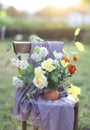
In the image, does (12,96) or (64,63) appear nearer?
(64,63)

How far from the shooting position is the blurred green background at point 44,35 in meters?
5.34

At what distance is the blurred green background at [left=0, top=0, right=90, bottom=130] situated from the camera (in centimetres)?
534

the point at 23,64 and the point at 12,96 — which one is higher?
the point at 23,64

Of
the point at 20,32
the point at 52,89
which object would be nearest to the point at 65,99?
the point at 52,89

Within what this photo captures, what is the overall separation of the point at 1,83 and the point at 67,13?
64.1ft

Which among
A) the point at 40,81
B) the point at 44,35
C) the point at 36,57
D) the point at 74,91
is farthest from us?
the point at 44,35

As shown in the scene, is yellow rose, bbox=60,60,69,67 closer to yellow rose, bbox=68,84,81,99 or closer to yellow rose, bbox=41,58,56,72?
yellow rose, bbox=41,58,56,72

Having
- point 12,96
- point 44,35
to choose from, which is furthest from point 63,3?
point 12,96

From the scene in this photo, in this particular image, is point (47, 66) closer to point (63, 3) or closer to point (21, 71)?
point (21, 71)

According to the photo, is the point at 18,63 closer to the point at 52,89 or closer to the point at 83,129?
the point at 52,89

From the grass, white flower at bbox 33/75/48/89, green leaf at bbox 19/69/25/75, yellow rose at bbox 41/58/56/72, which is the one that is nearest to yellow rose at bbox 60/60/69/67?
yellow rose at bbox 41/58/56/72

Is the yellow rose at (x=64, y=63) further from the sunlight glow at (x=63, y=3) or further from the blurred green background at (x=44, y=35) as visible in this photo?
the sunlight glow at (x=63, y=3)

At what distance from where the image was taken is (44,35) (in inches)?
667

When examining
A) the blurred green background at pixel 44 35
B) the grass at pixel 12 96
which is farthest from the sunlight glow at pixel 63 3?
the grass at pixel 12 96
